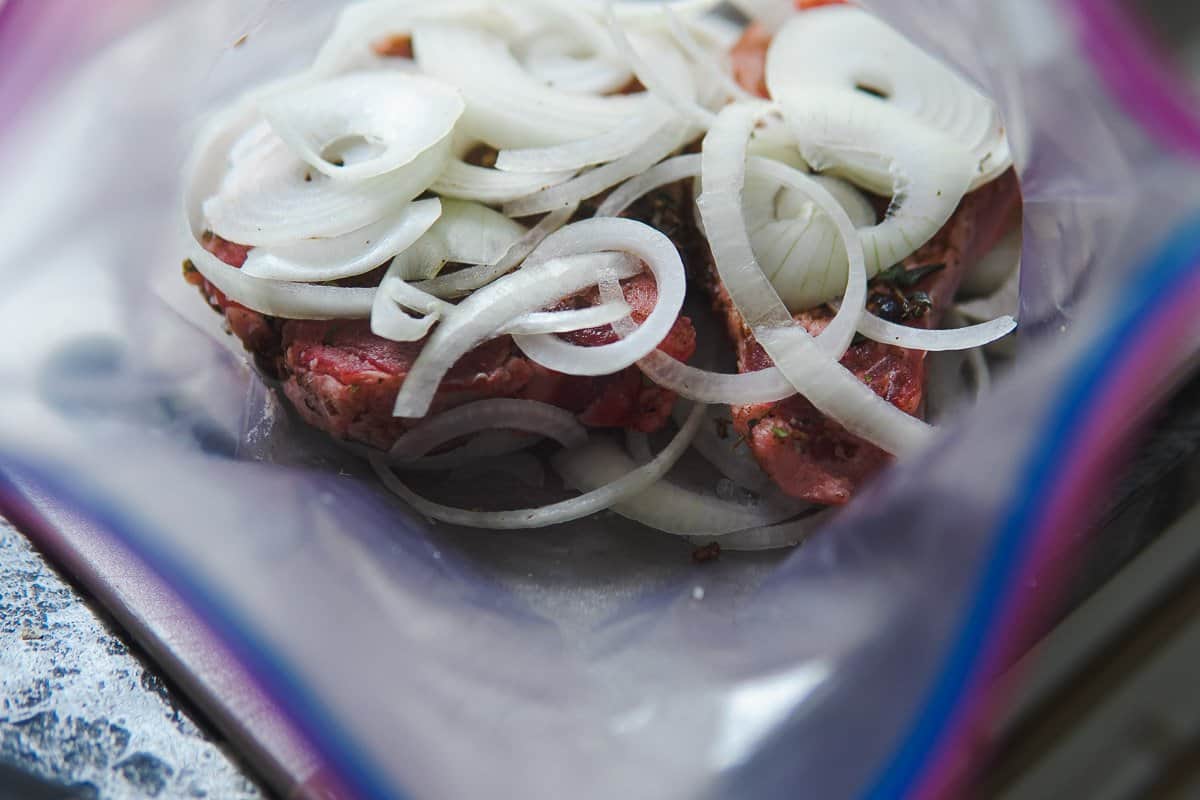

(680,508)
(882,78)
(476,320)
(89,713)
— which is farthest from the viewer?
(882,78)

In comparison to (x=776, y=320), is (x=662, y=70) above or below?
above

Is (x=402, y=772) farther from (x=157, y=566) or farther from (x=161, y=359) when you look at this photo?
(x=161, y=359)

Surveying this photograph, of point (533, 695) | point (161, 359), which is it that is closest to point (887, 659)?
point (533, 695)

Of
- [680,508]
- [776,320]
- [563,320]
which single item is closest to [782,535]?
[680,508]

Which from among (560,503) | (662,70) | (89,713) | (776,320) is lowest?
(89,713)

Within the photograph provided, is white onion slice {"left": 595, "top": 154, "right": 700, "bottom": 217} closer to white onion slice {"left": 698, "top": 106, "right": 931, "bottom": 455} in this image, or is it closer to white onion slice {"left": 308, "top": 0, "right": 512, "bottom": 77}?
white onion slice {"left": 698, "top": 106, "right": 931, "bottom": 455}

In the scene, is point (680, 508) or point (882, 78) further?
point (882, 78)

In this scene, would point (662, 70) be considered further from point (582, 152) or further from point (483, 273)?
point (483, 273)

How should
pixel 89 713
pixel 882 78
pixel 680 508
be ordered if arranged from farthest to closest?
1. pixel 882 78
2. pixel 680 508
3. pixel 89 713
